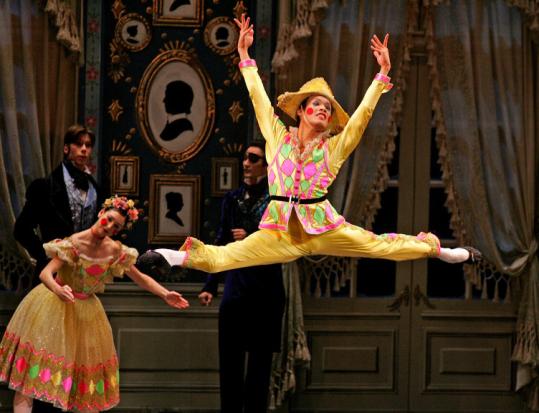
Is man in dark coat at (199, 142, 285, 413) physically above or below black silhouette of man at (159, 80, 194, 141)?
below

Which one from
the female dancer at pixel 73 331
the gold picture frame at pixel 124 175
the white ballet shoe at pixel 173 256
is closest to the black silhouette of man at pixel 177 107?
the gold picture frame at pixel 124 175

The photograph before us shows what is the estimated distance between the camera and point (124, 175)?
21.0 ft

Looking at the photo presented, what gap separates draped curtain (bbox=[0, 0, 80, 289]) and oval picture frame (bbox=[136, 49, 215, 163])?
423mm

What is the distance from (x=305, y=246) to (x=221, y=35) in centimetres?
225

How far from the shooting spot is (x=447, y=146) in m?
6.50

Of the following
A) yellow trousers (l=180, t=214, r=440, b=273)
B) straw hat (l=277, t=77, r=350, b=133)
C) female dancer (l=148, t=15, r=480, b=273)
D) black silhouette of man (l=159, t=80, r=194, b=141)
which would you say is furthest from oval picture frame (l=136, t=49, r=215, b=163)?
yellow trousers (l=180, t=214, r=440, b=273)

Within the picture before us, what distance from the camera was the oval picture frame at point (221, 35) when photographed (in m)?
6.42

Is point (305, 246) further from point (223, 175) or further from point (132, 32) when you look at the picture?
point (132, 32)

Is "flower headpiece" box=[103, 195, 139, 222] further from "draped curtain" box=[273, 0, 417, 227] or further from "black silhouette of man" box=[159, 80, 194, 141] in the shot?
"draped curtain" box=[273, 0, 417, 227]

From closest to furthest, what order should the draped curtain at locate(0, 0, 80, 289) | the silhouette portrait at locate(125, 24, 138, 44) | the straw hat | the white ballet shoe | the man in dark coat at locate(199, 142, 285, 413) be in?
the white ballet shoe < the straw hat < the man in dark coat at locate(199, 142, 285, 413) < the draped curtain at locate(0, 0, 80, 289) < the silhouette portrait at locate(125, 24, 138, 44)

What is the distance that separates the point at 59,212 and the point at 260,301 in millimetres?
1066

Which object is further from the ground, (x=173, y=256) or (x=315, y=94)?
(x=315, y=94)

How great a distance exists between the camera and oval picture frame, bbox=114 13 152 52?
6.40 meters

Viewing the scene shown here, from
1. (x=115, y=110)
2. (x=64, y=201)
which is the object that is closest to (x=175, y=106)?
(x=115, y=110)
